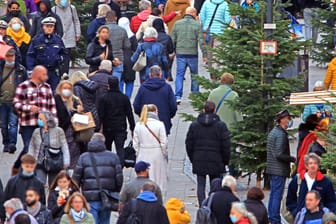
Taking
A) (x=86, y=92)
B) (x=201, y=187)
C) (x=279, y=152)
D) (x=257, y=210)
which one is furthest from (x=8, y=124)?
(x=257, y=210)

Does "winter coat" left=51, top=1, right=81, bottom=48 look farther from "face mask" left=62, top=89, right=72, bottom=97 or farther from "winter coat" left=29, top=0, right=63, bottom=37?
"face mask" left=62, top=89, right=72, bottom=97

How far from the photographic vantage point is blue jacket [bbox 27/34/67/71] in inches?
1118

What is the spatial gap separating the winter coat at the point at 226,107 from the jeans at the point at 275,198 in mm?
2187

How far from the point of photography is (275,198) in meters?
23.3

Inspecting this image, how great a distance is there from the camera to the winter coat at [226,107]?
83.2 ft

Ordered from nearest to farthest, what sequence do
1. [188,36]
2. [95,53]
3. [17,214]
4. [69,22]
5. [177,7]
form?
[17,214] → [95,53] → [188,36] → [69,22] → [177,7]

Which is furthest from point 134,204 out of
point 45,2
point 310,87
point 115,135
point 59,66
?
point 310,87

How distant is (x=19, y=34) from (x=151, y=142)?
23.4 feet

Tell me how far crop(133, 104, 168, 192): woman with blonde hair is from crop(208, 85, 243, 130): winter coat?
172 centimetres

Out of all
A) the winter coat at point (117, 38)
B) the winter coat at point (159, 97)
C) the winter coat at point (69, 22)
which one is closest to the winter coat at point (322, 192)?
the winter coat at point (159, 97)

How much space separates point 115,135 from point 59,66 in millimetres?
3983

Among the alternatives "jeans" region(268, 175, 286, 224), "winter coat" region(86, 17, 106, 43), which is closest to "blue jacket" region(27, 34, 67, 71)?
"winter coat" region(86, 17, 106, 43)

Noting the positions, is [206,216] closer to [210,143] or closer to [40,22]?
[210,143]

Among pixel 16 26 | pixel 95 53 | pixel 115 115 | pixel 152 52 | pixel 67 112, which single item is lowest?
pixel 115 115
